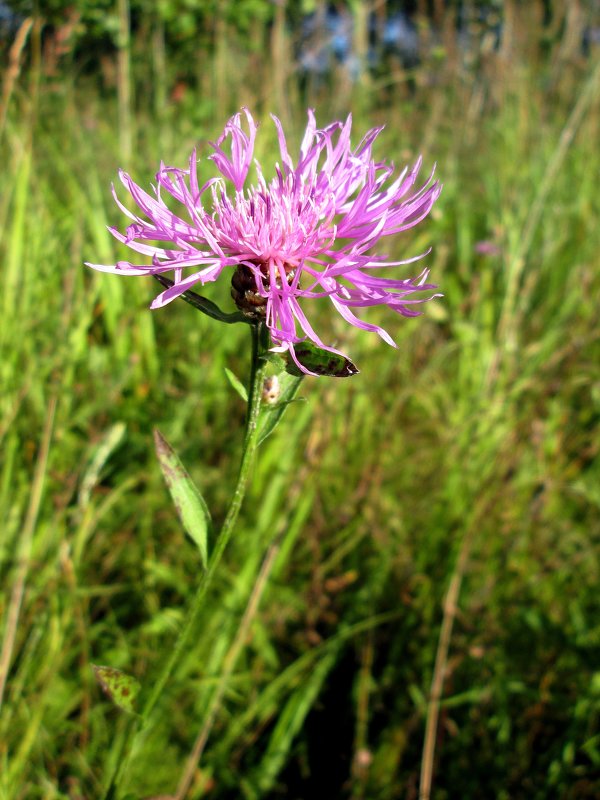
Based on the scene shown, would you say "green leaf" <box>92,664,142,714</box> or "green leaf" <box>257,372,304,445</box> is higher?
"green leaf" <box>257,372,304,445</box>

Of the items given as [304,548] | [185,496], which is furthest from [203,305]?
[304,548]

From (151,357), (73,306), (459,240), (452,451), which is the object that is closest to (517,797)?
(452,451)

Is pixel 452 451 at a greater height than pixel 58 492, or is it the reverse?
pixel 452 451

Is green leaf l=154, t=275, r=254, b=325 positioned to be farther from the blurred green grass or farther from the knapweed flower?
the blurred green grass

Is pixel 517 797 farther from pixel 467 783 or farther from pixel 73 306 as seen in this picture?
pixel 73 306

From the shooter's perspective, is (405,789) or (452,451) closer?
(405,789)

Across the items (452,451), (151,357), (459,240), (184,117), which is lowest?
(452,451)

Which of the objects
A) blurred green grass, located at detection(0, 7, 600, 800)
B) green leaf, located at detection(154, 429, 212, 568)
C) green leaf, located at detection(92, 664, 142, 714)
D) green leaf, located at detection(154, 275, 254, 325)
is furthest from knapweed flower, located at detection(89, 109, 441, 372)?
blurred green grass, located at detection(0, 7, 600, 800)
